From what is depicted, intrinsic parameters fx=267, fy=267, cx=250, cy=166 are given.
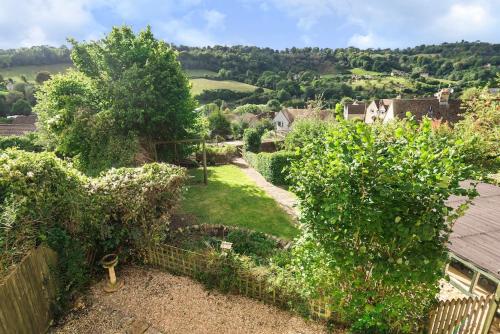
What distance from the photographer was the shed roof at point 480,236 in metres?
5.66

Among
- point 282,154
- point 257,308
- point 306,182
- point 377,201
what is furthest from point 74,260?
point 282,154

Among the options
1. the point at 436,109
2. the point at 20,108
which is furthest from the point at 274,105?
the point at 20,108

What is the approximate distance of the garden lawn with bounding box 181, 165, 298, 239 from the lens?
37.6 feet

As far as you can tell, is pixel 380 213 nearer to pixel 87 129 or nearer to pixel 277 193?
pixel 277 193

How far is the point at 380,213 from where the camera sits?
4.12 m

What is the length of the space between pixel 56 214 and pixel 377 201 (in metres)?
7.21

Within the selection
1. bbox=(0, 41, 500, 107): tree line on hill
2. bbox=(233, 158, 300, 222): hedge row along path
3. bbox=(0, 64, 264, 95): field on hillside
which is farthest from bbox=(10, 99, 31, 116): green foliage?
bbox=(233, 158, 300, 222): hedge row along path

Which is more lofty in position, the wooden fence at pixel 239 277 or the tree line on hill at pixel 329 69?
the tree line on hill at pixel 329 69

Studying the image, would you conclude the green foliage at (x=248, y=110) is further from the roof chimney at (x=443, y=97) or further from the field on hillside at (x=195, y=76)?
the roof chimney at (x=443, y=97)

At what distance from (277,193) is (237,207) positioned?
3.76 metres

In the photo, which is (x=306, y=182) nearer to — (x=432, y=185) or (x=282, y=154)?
(x=432, y=185)

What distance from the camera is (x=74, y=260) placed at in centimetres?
671

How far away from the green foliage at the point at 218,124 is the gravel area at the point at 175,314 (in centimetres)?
3827

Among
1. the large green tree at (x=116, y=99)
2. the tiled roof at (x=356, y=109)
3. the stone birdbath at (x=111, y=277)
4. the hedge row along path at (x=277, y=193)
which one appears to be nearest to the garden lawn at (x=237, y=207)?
the hedge row along path at (x=277, y=193)
